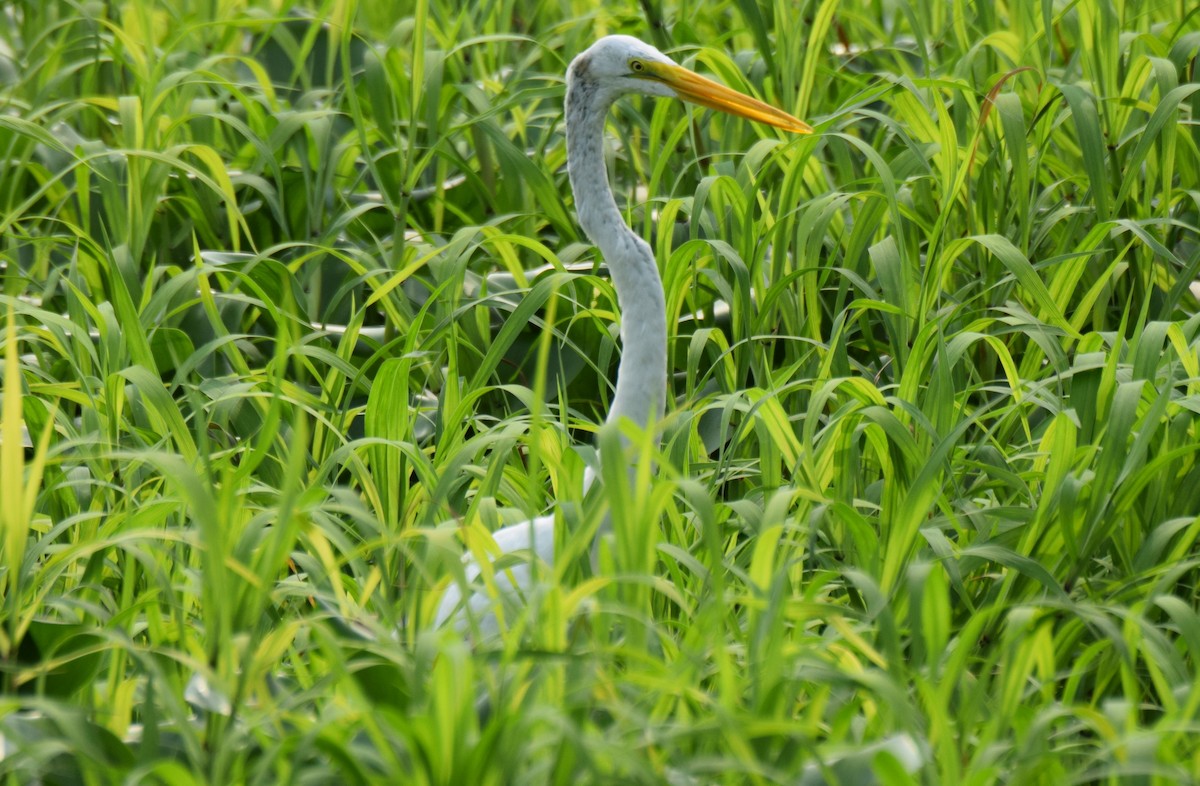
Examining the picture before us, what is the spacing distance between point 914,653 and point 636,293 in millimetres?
770

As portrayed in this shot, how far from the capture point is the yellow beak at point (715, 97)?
2.41 meters

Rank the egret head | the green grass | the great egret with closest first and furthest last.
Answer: the green grass → the great egret → the egret head

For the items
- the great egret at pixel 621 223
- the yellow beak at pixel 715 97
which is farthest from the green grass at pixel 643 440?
the yellow beak at pixel 715 97

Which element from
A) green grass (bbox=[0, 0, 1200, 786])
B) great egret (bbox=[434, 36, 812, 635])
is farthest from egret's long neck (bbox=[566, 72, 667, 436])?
green grass (bbox=[0, 0, 1200, 786])

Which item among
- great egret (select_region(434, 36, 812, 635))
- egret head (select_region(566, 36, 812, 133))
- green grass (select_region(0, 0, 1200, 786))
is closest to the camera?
green grass (select_region(0, 0, 1200, 786))

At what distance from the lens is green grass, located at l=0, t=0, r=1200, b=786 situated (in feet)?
5.10

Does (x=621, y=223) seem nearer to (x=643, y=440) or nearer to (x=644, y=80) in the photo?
(x=644, y=80)

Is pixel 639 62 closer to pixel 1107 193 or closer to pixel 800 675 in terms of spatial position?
pixel 1107 193

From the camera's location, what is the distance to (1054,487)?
1978 mm

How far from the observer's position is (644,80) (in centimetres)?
240

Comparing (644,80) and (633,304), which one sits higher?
(644,80)

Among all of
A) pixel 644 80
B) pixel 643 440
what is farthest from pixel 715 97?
pixel 643 440

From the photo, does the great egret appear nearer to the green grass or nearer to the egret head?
the egret head

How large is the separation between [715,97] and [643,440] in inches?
40.6
